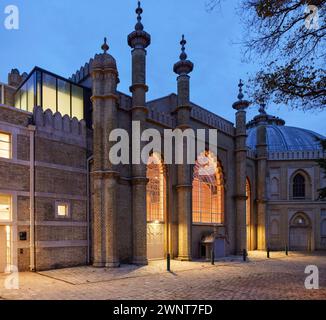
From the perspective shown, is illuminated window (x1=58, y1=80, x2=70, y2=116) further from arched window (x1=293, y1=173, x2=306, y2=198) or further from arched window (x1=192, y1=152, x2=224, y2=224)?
arched window (x1=293, y1=173, x2=306, y2=198)

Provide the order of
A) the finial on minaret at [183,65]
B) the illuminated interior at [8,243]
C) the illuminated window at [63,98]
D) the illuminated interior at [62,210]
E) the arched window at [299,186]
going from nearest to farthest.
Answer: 1. the illuminated interior at [8,243]
2. the illuminated interior at [62,210]
3. the illuminated window at [63,98]
4. the finial on minaret at [183,65]
5. the arched window at [299,186]

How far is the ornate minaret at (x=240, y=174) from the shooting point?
25969 mm

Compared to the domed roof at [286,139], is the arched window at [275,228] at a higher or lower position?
lower

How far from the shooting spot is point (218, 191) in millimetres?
25375

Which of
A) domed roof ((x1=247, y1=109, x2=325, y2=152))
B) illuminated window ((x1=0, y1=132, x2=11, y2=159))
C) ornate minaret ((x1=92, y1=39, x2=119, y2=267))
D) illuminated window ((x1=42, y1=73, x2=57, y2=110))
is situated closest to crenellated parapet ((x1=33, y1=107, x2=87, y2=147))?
ornate minaret ((x1=92, y1=39, x2=119, y2=267))

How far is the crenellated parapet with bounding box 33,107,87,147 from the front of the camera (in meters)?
16.2

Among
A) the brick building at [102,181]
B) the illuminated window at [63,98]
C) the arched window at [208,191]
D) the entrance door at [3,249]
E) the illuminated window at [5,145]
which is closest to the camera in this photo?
the entrance door at [3,249]

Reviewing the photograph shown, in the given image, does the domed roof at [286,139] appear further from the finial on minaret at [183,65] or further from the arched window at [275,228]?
the finial on minaret at [183,65]

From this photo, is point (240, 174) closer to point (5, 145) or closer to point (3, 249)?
point (5, 145)

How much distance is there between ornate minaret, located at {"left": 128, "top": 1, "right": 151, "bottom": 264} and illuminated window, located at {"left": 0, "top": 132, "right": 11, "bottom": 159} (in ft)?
20.9

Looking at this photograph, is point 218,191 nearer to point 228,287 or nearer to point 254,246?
point 254,246

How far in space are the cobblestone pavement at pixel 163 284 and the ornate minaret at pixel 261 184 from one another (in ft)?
47.6

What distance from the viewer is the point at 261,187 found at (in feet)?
Answer: 103

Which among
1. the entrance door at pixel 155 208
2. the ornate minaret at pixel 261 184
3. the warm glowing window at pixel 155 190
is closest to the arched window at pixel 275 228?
the ornate minaret at pixel 261 184
